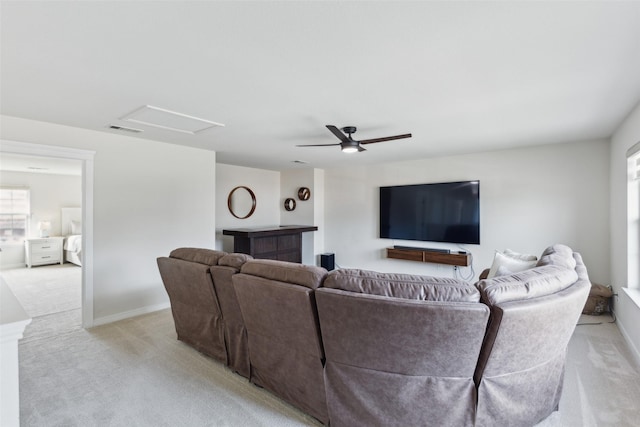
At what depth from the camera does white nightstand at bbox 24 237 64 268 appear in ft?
22.4

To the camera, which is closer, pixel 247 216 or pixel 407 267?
pixel 407 267

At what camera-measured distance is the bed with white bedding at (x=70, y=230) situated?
7103mm

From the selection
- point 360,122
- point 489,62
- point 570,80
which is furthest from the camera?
point 360,122

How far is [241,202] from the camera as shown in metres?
6.52

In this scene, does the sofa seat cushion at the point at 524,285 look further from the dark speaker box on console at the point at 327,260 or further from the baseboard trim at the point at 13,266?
the baseboard trim at the point at 13,266

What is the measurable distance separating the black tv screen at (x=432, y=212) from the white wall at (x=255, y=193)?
2613 millimetres

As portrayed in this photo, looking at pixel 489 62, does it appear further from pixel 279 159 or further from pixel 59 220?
pixel 59 220

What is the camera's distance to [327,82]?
87.7 inches

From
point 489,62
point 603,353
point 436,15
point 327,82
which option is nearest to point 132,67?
point 327,82

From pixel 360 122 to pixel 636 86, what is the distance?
2.14 metres

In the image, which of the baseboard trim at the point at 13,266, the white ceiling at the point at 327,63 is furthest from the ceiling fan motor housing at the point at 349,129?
the baseboard trim at the point at 13,266

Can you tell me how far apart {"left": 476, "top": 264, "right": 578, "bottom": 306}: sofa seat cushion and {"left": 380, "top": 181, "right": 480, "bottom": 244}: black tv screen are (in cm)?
314

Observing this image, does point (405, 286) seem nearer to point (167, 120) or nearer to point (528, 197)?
point (167, 120)

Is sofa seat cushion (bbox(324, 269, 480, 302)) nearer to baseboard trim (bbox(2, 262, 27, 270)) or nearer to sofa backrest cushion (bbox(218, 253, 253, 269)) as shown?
sofa backrest cushion (bbox(218, 253, 253, 269))
